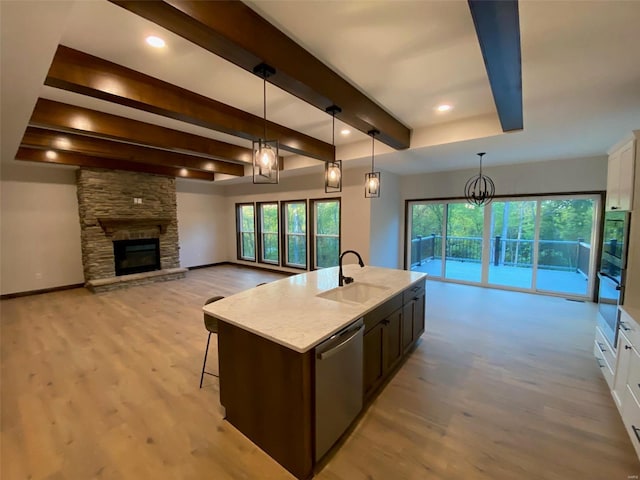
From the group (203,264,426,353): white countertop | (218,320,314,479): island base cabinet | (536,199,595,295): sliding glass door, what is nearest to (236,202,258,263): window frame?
(203,264,426,353): white countertop

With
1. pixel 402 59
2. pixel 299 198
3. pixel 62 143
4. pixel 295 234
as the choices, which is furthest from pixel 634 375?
pixel 62 143

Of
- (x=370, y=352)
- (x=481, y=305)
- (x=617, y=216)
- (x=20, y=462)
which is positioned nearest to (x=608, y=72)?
(x=617, y=216)

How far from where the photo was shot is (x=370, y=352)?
7.40 feet

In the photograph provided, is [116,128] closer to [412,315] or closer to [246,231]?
[412,315]

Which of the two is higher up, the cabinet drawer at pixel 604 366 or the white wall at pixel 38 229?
the white wall at pixel 38 229

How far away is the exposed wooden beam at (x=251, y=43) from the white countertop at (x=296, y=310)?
1.76 m

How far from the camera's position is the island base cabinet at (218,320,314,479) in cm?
Result: 162

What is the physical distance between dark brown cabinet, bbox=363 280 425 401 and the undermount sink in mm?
279

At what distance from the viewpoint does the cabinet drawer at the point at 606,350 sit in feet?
7.93

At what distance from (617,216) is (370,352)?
2740 millimetres

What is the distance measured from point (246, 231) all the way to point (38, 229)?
4712mm

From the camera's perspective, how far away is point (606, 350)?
8.59 feet

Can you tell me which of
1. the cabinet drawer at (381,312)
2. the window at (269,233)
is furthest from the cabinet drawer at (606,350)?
the window at (269,233)

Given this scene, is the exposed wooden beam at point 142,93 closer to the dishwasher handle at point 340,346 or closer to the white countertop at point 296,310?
the white countertop at point 296,310
